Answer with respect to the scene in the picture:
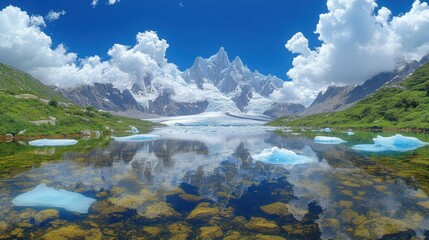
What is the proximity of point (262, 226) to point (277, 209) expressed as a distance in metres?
2.20

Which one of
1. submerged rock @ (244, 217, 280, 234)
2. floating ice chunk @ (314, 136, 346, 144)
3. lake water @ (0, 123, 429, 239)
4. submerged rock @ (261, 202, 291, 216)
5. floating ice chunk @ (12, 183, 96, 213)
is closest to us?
lake water @ (0, 123, 429, 239)

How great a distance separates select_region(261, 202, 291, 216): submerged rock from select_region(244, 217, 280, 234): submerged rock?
1.02 metres

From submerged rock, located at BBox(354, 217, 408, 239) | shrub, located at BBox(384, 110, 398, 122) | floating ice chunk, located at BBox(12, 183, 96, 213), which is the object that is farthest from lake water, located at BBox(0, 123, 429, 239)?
shrub, located at BBox(384, 110, 398, 122)

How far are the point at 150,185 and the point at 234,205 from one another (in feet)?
19.2

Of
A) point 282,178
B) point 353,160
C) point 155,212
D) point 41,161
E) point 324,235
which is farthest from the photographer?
point 353,160

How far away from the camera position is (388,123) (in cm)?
10556

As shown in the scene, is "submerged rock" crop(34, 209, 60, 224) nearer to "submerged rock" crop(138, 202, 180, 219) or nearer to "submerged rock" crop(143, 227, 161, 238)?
"submerged rock" crop(138, 202, 180, 219)

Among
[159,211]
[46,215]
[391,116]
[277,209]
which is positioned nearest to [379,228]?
[277,209]

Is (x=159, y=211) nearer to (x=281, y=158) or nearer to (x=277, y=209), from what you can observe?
(x=277, y=209)

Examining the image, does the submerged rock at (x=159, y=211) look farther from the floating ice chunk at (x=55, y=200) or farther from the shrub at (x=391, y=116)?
the shrub at (x=391, y=116)

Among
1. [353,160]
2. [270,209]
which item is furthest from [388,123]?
[270,209]

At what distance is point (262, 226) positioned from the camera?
407 inches

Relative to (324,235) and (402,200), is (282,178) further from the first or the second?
(324,235)

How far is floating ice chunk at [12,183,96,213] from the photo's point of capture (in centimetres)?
1221
